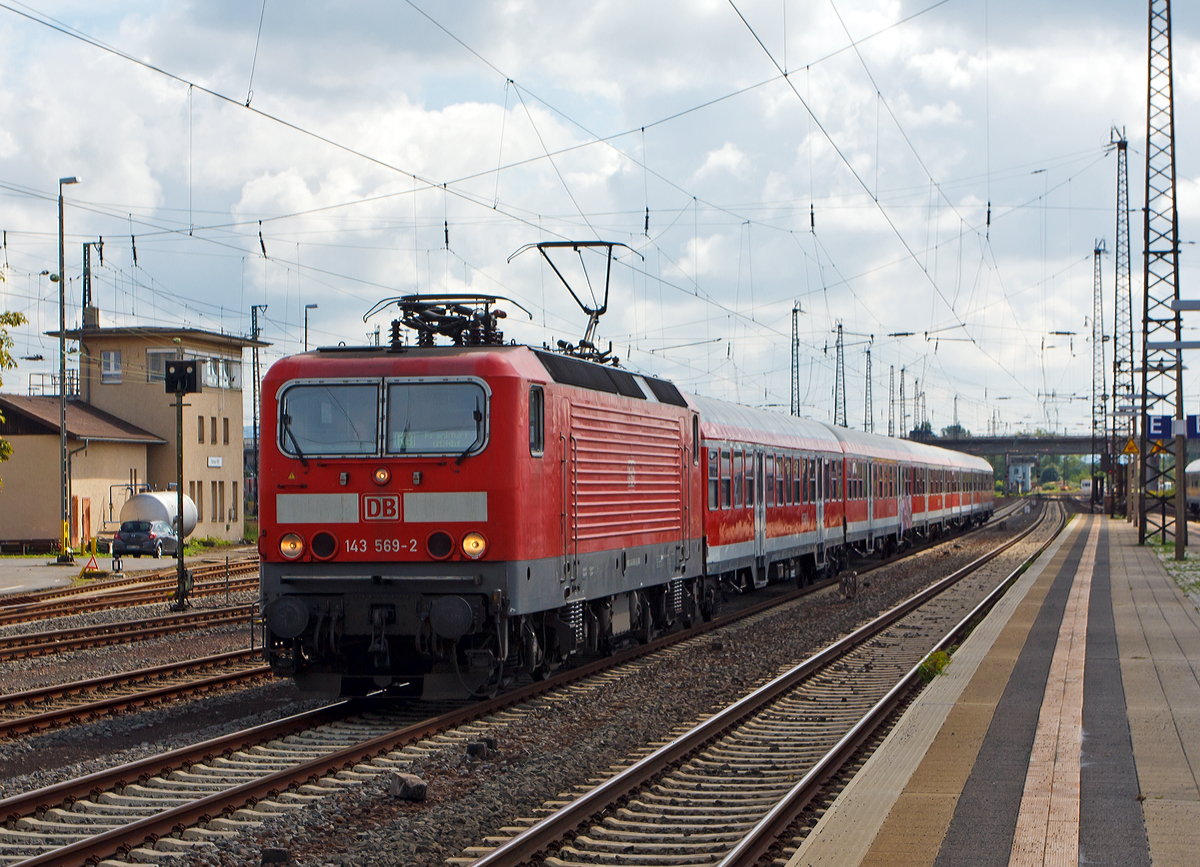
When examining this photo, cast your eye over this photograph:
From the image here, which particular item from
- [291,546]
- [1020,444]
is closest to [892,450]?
[291,546]

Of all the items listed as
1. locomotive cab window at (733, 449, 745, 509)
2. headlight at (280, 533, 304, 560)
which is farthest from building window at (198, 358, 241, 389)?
headlight at (280, 533, 304, 560)

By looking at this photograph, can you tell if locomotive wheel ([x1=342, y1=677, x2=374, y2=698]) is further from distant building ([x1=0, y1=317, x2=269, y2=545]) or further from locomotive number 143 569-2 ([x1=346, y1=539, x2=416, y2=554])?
distant building ([x1=0, y1=317, x2=269, y2=545])

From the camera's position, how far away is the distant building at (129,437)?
44281mm

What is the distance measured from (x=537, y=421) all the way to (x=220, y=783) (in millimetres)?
4464

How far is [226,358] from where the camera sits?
2072 inches

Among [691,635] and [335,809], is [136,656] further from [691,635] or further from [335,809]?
[335,809]

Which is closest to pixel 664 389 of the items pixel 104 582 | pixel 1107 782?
pixel 1107 782

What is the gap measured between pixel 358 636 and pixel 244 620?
1021cm

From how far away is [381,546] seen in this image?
11508 millimetres

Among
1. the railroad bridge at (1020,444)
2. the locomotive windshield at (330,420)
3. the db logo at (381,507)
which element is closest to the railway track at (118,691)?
the locomotive windshield at (330,420)

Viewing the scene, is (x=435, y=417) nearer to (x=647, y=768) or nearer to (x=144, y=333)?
(x=647, y=768)

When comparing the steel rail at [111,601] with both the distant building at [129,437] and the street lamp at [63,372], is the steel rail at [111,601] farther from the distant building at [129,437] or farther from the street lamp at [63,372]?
the distant building at [129,437]

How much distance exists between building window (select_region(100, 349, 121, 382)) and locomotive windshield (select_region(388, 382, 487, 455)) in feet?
141

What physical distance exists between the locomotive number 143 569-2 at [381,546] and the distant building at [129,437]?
35358 mm
